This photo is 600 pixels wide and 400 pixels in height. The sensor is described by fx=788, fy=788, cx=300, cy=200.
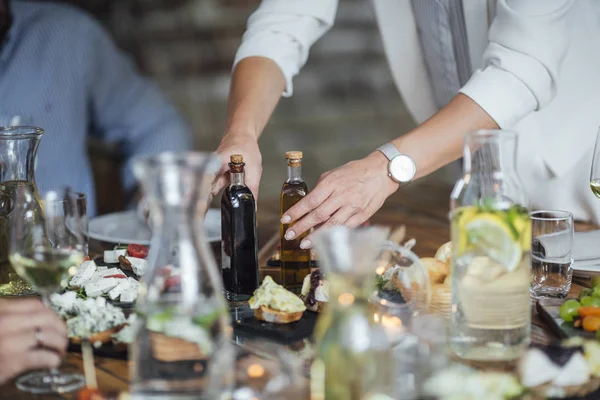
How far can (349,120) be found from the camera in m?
4.25

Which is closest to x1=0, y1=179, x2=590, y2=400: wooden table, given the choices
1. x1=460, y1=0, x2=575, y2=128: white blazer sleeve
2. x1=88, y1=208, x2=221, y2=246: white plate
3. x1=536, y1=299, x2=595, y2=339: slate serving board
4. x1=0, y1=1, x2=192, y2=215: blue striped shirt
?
x1=536, y1=299, x2=595, y2=339: slate serving board

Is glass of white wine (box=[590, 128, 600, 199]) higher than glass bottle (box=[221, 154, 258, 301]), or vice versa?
glass of white wine (box=[590, 128, 600, 199])

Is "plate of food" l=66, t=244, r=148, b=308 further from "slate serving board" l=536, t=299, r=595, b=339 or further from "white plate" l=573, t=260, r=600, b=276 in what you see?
"white plate" l=573, t=260, r=600, b=276

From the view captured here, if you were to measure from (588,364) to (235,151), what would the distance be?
34.9 inches

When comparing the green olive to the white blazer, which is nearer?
the green olive

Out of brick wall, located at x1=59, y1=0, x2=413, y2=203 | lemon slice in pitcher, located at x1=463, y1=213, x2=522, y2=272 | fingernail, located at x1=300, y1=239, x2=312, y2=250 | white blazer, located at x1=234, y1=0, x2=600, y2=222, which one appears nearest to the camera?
lemon slice in pitcher, located at x1=463, y1=213, x2=522, y2=272

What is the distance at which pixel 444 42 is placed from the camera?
2.02 m

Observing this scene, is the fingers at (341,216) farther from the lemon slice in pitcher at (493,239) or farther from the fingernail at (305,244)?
the lemon slice in pitcher at (493,239)

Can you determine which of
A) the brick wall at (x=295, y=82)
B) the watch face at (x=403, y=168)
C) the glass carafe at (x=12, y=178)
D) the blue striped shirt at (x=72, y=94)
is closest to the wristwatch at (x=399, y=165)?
the watch face at (x=403, y=168)

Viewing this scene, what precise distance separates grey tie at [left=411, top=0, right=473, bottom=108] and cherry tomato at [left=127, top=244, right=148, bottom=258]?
95 cm

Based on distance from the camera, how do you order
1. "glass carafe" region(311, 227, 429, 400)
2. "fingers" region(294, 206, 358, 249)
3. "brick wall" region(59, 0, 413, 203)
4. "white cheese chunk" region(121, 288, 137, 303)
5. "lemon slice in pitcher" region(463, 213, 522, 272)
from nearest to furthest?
"glass carafe" region(311, 227, 429, 400) → "lemon slice in pitcher" region(463, 213, 522, 272) → "white cheese chunk" region(121, 288, 137, 303) → "fingers" region(294, 206, 358, 249) → "brick wall" region(59, 0, 413, 203)

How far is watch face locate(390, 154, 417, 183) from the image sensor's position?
1583 millimetres

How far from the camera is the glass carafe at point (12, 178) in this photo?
4.62ft

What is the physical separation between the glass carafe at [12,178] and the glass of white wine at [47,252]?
0.14 meters
